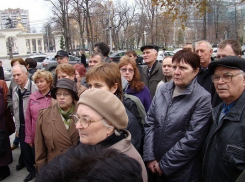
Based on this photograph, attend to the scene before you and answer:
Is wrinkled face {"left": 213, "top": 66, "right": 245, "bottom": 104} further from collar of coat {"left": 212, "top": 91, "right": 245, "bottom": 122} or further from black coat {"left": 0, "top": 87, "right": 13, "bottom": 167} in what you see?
black coat {"left": 0, "top": 87, "right": 13, "bottom": 167}

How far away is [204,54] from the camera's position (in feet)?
12.5

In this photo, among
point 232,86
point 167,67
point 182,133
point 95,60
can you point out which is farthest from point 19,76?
point 232,86

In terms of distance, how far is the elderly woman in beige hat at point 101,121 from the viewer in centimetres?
163

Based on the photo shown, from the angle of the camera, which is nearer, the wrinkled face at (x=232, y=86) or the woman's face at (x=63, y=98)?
the wrinkled face at (x=232, y=86)

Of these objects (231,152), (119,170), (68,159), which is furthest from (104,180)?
(231,152)

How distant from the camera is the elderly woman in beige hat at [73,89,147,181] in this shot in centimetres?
163

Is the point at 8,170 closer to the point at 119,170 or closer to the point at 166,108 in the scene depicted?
the point at 166,108

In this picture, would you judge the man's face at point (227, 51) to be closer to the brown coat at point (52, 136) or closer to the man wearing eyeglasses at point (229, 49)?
the man wearing eyeglasses at point (229, 49)

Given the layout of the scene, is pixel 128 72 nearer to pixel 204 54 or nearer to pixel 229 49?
pixel 204 54

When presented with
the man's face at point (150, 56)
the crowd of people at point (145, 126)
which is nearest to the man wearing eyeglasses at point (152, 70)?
the man's face at point (150, 56)

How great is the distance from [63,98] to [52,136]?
470 millimetres

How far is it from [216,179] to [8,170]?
3.71 m

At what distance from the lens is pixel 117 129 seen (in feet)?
5.79

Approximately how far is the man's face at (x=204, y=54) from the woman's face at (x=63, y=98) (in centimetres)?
225
